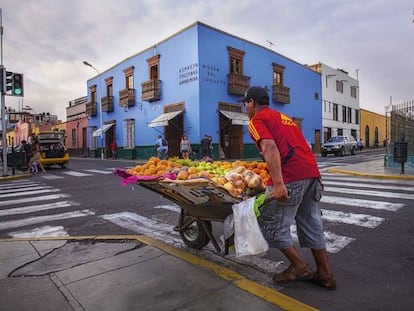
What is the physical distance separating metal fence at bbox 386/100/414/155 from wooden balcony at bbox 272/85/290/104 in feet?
40.0

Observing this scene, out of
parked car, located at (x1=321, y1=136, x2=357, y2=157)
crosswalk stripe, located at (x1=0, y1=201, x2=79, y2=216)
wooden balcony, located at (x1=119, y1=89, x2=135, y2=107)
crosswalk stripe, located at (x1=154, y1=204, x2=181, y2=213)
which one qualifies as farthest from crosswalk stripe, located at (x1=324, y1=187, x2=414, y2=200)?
wooden balcony, located at (x1=119, y1=89, x2=135, y2=107)

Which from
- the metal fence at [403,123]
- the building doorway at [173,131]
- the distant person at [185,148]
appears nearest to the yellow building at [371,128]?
the building doorway at [173,131]

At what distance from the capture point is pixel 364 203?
7398 mm

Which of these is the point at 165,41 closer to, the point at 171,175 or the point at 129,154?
the point at 129,154

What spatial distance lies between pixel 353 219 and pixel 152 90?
2107 cm

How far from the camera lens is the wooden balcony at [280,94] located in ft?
92.0

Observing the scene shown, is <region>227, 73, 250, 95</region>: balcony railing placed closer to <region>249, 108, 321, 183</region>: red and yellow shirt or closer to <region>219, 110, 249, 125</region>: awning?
<region>219, 110, 249, 125</region>: awning

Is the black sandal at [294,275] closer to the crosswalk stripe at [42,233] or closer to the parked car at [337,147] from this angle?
the crosswalk stripe at [42,233]

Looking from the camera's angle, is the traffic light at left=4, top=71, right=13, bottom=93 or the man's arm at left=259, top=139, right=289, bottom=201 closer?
the man's arm at left=259, top=139, right=289, bottom=201

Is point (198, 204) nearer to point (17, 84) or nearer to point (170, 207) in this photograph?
point (170, 207)

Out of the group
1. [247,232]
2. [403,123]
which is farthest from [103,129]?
[247,232]

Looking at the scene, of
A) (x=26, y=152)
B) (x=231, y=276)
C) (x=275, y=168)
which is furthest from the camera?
(x=26, y=152)

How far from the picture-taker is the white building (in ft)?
120

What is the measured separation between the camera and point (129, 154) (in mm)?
28641
